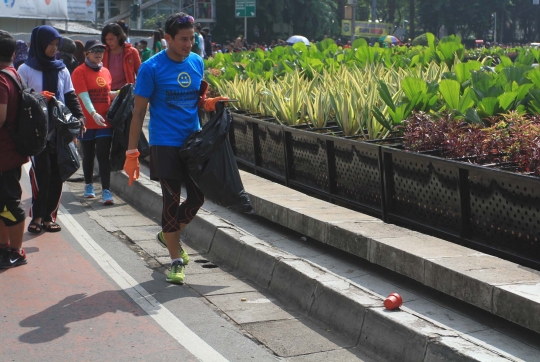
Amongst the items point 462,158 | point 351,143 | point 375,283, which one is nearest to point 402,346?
point 375,283

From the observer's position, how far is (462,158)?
7.36 m

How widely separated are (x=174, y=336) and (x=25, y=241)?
3.26 m

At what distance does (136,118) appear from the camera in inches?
278

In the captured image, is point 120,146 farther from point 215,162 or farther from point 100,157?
point 215,162

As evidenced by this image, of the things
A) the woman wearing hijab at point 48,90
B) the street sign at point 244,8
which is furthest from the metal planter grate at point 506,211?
the street sign at point 244,8

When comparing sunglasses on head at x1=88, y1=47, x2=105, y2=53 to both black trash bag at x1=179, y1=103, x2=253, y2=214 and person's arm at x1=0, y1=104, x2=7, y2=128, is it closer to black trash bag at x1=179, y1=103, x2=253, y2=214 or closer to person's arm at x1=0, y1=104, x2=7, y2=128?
person's arm at x1=0, y1=104, x2=7, y2=128

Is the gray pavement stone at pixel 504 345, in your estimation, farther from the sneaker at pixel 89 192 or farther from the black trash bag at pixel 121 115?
the sneaker at pixel 89 192

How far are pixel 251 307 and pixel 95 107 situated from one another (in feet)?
15.8

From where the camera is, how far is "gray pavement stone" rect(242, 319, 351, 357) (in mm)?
5711

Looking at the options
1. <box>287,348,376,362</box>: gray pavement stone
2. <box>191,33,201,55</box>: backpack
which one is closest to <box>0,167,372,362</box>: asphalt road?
<box>287,348,376,362</box>: gray pavement stone

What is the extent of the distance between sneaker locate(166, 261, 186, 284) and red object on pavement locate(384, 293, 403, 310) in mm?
2009

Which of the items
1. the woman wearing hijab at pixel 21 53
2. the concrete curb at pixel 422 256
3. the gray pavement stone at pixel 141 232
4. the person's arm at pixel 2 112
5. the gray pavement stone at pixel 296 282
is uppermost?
the woman wearing hijab at pixel 21 53

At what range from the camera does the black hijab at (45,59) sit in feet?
28.8

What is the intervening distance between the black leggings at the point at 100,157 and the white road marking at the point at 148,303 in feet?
4.76
